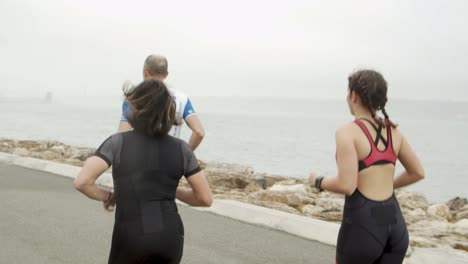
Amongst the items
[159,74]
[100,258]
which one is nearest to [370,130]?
[159,74]

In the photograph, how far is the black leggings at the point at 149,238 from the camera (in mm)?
2678

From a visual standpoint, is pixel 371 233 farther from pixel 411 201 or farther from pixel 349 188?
pixel 411 201

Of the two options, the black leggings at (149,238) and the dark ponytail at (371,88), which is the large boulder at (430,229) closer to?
the dark ponytail at (371,88)

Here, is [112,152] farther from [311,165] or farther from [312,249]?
[311,165]

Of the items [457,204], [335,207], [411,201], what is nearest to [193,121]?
[335,207]

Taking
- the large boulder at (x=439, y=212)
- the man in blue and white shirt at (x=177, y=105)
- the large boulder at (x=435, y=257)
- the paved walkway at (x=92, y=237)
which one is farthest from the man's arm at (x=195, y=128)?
the large boulder at (x=439, y=212)

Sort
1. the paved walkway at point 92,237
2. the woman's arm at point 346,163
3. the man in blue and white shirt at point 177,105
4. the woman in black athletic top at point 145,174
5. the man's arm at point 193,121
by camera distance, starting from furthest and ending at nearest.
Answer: the paved walkway at point 92,237 < the man's arm at point 193,121 < the man in blue and white shirt at point 177,105 < the woman's arm at point 346,163 < the woman in black athletic top at point 145,174

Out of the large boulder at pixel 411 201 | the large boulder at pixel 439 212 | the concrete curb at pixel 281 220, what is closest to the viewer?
the concrete curb at pixel 281 220

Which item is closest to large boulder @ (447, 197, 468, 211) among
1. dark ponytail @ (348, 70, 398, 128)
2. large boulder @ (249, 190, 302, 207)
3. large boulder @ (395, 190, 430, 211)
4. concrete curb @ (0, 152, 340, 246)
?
large boulder @ (395, 190, 430, 211)

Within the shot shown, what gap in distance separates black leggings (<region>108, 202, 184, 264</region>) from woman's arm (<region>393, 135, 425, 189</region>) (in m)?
1.42

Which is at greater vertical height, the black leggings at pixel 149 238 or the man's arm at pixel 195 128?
the man's arm at pixel 195 128

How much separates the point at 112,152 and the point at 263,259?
2.99 m

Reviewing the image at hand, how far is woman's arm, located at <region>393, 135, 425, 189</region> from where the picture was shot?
10.2ft

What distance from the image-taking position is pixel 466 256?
5.15 m
